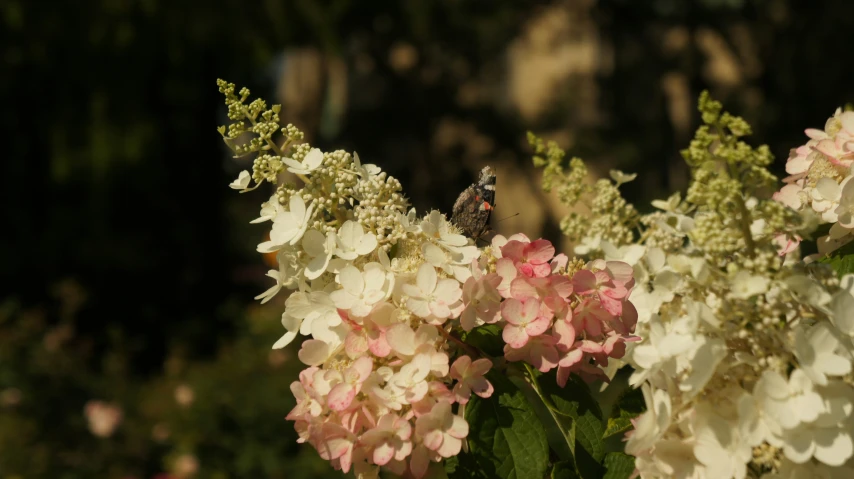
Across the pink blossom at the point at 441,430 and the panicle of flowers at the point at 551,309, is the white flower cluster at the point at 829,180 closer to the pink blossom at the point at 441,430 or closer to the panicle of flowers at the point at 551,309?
the panicle of flowers at the point at 551,309

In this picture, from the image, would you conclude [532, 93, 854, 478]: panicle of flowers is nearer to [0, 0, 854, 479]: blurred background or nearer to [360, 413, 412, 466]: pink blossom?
[360, 413, 412, 466]: pink blossom

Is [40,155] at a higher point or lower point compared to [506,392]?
higher

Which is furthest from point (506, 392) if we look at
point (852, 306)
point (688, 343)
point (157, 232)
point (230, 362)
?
point (157, 232)

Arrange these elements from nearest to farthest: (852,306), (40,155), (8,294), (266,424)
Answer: (852,306)
(266,424)
(40,155)
(8,294)

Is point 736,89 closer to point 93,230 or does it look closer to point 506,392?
point 93,230

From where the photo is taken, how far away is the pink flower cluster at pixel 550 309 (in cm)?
88

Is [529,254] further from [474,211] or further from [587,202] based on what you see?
[587,202]

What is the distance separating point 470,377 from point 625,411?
0.71 ft

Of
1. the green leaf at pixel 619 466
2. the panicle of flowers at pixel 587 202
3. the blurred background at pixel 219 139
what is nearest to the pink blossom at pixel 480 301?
the green leaf at pixel 619 466

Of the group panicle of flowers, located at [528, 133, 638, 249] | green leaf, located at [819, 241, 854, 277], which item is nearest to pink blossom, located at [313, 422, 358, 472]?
panicle of flowers, located at [528, 133, 638, 249]

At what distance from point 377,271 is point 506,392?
0.21 m

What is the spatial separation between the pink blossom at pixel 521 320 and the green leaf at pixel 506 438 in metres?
0.09

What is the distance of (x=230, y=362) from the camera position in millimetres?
4395

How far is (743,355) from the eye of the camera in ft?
2.42
